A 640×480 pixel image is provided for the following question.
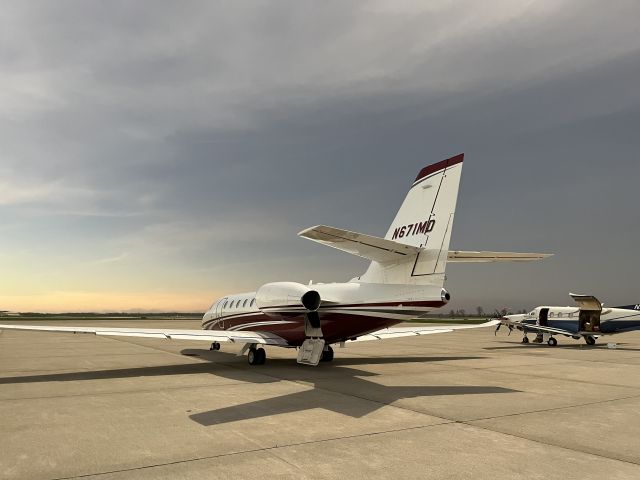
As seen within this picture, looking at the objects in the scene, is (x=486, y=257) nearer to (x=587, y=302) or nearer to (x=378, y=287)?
(x=378, y=287)

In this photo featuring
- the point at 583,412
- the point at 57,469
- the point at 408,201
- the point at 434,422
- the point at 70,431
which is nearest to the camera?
the point at 57,469

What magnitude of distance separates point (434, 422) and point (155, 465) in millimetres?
4341

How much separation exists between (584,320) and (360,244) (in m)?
22.7

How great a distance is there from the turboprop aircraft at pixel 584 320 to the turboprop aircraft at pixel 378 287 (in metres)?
18.2

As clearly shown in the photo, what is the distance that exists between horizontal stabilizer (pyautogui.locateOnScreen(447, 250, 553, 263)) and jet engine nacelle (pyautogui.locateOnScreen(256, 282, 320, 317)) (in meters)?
3.90

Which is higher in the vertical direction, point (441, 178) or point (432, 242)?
point (441, 178)

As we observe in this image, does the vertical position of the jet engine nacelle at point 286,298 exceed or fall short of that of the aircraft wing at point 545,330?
it exceeds it

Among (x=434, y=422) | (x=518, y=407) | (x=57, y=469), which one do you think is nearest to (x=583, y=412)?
(x=518, y=407)

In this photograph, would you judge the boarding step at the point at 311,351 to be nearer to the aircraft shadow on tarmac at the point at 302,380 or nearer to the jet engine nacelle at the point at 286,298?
the aircraft shadow on tarmac at the point at 302,380

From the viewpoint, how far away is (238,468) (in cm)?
521

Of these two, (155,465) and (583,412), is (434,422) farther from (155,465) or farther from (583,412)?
(155,465)

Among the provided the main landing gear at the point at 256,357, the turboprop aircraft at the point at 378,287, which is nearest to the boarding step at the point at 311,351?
the turboprop aircraft at the point at 378,287

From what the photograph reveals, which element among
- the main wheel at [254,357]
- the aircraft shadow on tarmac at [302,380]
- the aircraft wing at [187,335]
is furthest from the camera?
the main wheel at [254,357]

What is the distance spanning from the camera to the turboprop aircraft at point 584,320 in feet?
85.7
